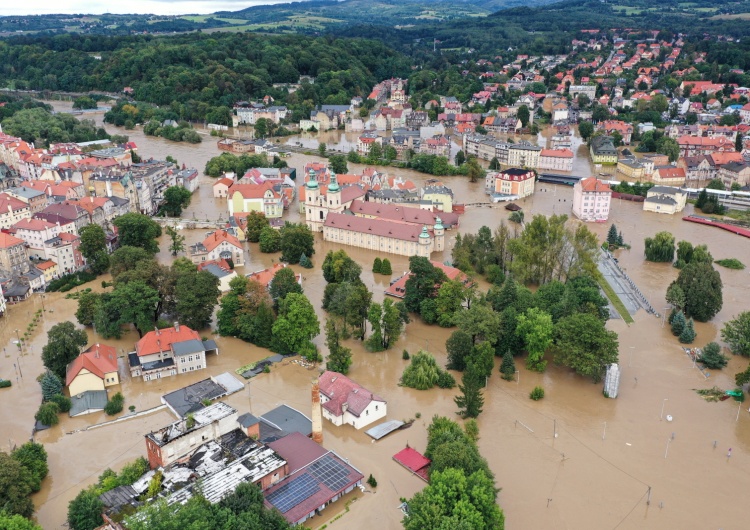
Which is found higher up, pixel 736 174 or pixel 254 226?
pixel 254 226

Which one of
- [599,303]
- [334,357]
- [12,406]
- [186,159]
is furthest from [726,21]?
[12,406]

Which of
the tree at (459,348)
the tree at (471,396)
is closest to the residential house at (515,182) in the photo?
the tree at (459,348)

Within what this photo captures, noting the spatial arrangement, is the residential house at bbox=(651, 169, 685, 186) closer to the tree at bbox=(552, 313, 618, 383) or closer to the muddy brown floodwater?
the muddy brown floodwater

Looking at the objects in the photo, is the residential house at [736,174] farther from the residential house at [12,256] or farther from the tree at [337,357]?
the residential house at [12,256]

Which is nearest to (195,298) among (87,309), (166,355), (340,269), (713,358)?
(166,355)

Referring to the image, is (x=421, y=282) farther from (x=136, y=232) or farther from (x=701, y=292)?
(x=136, y=232)

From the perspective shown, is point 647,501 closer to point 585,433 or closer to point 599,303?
point 585,433
